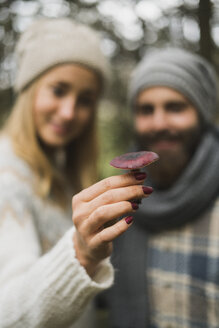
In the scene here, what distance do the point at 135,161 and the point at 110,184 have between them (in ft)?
0.37

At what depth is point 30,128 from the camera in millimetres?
1523

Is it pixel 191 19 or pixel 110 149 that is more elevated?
pixel 191 19

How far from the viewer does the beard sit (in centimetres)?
180

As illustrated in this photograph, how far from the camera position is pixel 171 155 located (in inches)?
71.0

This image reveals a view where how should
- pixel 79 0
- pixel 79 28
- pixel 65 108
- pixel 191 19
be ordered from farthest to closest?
pixel 79 0
pixel 191 19
pixel 79 28
pixel 65 108

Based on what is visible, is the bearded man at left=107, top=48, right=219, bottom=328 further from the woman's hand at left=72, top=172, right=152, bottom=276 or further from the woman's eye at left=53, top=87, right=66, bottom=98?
the woman's hand at left=72, top=172, right=152, bottom=276

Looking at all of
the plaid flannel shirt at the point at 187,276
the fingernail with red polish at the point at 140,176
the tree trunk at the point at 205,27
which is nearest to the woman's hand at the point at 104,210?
the fingernail with red polish at the point at 140,176

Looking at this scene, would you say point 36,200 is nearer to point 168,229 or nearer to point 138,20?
point 168,229

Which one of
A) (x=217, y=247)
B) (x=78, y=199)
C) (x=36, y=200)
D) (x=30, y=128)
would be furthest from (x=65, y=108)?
(x=217, y=247)

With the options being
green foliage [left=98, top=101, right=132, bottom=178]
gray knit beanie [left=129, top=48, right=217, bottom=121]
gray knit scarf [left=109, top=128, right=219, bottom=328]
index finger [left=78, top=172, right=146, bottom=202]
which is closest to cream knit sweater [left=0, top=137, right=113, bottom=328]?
index finger [left=78, top=172, right=146, bottom=202]

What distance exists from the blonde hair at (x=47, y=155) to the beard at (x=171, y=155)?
43cm

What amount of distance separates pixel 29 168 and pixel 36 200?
194 mm

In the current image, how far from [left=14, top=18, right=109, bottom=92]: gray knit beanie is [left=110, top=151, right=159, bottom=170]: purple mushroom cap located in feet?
3.68

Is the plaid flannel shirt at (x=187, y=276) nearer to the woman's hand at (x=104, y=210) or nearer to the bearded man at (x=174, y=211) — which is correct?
the bearded man at (x=174, y=211)
